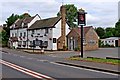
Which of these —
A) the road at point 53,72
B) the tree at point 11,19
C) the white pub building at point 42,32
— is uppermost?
the tree at point 11,19

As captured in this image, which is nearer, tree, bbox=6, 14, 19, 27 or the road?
the road

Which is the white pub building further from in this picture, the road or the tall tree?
the road

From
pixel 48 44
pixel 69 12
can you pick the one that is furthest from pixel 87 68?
pixel 69 12

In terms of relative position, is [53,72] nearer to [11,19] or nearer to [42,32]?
[42,32]

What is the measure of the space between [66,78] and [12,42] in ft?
223

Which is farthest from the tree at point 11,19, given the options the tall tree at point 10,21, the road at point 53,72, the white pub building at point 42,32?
the road at point 53,72

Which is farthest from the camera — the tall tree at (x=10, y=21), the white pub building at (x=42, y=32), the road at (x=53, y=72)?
the tall tree at (x=10, y=21)

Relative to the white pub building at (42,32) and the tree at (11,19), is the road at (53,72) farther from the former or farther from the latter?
the tree at (11,19)

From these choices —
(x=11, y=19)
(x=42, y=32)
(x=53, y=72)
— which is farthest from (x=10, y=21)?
(x=53, y=72)

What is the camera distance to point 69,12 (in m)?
90.2

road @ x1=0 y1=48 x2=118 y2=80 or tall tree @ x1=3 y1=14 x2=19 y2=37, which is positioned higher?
tall tree @ x1=3 y1=14 x2=19 y2=37

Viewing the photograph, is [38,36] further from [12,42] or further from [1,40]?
[1,40]

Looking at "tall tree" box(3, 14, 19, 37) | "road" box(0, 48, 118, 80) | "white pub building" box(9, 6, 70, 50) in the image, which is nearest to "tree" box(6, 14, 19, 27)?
"tall tree" box(3, 14, 19, 37)

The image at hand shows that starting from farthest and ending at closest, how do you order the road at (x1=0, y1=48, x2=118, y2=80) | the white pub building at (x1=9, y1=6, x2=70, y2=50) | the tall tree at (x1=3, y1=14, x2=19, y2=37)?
the tall tree at (x1=3, y1=14, x2=19, y2=37)
the white pub building at (x1=9, y1=6, x2=70, y2=50)
the road at (x1=0, y1=48, x2=118, y2=80)
